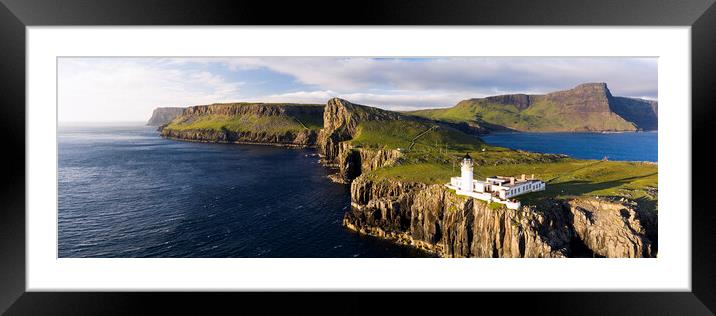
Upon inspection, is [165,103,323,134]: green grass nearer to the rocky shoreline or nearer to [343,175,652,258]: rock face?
the rocky shoreline

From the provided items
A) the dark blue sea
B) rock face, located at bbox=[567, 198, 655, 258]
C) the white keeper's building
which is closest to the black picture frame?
rock face, located at bbox=[567, 198, 655, 258]

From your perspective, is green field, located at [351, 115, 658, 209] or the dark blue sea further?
the dark blue sea

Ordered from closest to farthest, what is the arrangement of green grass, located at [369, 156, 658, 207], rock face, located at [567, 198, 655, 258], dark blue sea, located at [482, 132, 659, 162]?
rock face, located at [567, 198, 655, 258], green grass, located at [369, 156, 658, 207], dark blue sea, located at [482, 132, 659, 162]

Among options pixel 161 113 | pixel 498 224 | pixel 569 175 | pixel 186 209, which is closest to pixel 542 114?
pixel 569 175

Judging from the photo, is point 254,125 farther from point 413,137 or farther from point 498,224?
point 498,224

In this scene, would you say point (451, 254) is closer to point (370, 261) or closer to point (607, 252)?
point (607, 252)

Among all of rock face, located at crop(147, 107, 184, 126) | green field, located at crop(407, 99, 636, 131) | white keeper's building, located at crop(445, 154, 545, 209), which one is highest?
green field, located at crop(407, 99, 636, 131)
